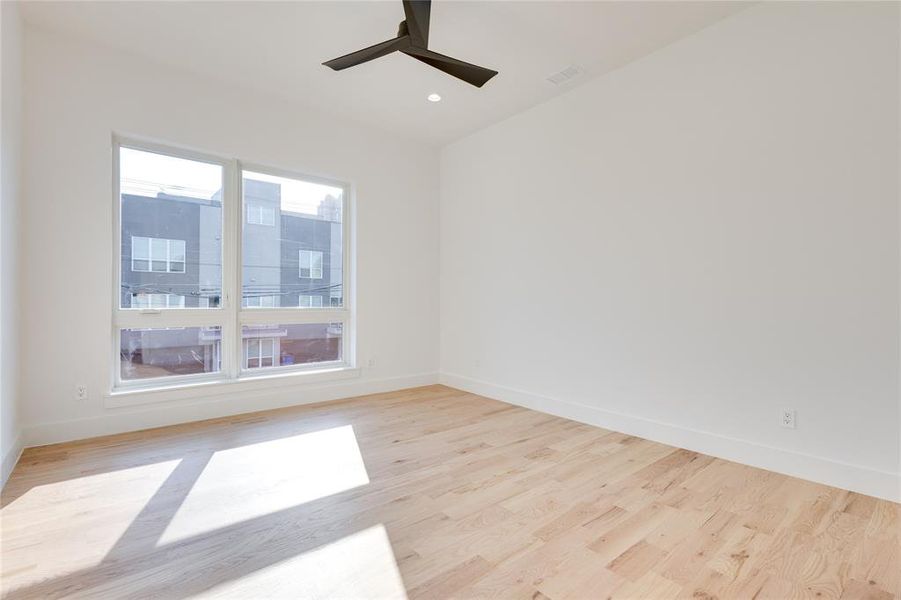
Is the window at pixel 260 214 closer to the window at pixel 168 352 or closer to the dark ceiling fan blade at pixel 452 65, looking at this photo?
the window at pixel 168 352

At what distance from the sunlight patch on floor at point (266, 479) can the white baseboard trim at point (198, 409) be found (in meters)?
0.91

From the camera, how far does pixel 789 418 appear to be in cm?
257

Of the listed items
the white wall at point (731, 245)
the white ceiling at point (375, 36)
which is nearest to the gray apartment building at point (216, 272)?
the white ceiling at point (375, 36)

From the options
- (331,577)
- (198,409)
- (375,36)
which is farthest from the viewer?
(198,409)

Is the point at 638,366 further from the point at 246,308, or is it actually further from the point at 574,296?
the point at 246,308

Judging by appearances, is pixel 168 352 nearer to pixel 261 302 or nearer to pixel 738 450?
pixel 261 302

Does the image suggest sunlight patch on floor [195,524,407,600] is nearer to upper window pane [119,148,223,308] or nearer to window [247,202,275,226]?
upper window pane [119,148,223,308]

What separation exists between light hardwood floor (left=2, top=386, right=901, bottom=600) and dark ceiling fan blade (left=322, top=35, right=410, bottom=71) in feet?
8.49

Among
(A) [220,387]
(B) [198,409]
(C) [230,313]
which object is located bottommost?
(B) [198,409]

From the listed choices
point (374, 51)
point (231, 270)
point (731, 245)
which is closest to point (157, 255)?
point (231, 270)

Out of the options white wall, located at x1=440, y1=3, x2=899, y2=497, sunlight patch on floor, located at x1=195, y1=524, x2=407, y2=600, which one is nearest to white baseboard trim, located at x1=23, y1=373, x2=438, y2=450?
white wall, located at x1=440, y1=3, x2=899, y2=497

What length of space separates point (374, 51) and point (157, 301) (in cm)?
272

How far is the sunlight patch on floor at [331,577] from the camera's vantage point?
4.96ft

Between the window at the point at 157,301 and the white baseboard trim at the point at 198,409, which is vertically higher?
the window at the point at 157,301
